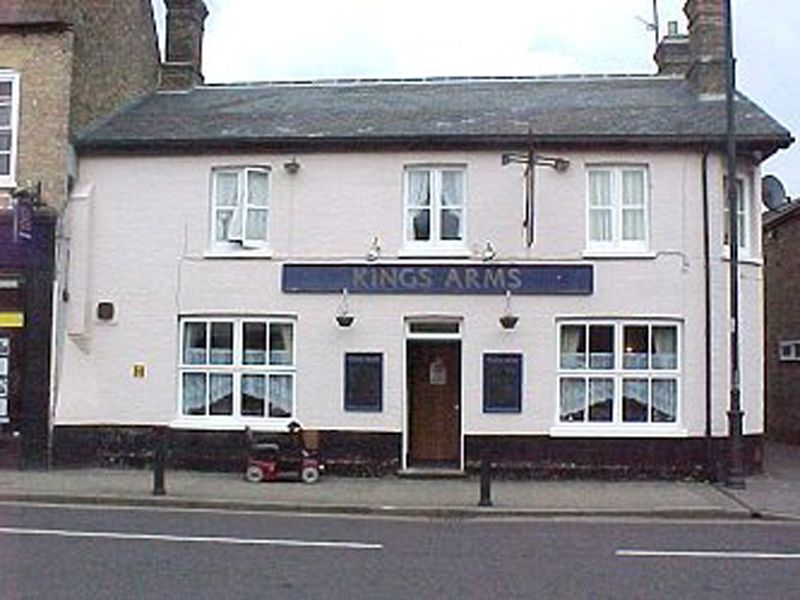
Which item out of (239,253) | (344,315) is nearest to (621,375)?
(344,315)

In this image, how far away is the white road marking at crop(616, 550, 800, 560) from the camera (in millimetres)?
11984

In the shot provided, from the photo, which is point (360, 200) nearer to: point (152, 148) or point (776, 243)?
point (152, 148)

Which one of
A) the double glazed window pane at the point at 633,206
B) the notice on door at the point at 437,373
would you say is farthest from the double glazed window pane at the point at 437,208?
the double glazed window pane at the point at 633,206

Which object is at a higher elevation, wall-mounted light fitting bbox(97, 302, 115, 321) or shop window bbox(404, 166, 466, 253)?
shop window bbox(404, 166, 466, 253)

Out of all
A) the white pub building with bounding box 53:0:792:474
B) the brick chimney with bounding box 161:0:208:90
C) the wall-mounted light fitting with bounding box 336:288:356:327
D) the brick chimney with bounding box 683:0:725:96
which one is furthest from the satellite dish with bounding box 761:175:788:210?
the brick chimney with bounding box 161:0:208:90

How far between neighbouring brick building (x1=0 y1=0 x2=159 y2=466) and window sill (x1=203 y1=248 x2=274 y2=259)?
2.78 m

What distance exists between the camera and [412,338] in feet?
66.9

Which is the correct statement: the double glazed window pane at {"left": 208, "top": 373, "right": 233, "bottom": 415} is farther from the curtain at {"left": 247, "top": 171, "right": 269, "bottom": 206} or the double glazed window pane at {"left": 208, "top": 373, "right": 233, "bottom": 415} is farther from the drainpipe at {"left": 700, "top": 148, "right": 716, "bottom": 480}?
the drainpipe at {"left": 700, "top": 148, "right": 716, "bottom": 480}

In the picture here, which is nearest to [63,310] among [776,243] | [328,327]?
[328,327]

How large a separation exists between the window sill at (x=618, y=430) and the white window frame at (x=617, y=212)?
10.1 feet

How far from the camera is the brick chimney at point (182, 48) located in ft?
82.7

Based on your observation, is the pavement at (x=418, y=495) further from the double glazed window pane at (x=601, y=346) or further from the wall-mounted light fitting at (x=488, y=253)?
the wall-mounted light fitting at (x=488, y=253)

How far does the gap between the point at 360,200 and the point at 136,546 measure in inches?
387

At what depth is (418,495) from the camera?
17562 millimetres
